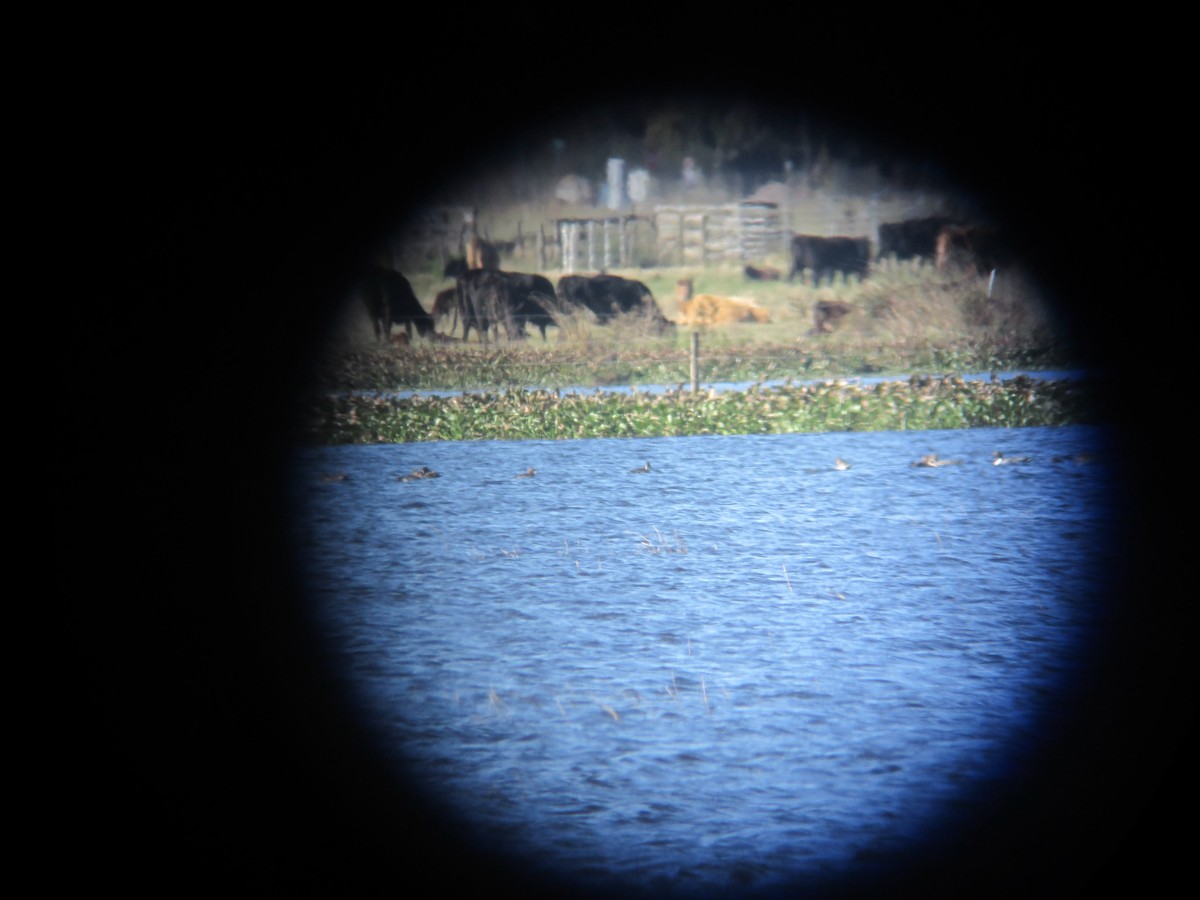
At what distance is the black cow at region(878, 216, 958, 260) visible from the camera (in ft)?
57.0

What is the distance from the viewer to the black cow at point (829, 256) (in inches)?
685

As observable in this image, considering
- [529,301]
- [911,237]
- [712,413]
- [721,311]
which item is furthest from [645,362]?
[911,237]

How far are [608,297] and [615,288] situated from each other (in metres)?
0.19

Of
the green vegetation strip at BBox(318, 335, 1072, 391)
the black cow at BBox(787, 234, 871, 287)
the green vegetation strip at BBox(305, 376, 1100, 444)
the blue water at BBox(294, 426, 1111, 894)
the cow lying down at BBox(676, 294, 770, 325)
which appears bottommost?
the blue water at BBox(294, 426, 1111, 894)

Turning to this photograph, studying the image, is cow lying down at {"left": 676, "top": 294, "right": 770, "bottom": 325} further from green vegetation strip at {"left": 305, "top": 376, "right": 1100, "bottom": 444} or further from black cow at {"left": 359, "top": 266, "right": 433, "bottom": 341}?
black cow at {"left": 359, "top": 266, "right": 433, "bottom": 341}

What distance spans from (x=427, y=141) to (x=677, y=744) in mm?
12710

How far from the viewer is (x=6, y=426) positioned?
4625 mm

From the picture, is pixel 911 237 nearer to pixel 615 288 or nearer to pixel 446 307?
pixel 615 288

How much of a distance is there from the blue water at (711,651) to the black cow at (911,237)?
894 cm

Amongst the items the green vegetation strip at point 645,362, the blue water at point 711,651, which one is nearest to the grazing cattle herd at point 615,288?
the green vegetation strip at point 645,362

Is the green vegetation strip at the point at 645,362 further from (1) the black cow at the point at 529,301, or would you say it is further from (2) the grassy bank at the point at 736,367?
(1) the black cow at the point at 529,301

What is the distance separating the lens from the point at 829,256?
1744 centimetres

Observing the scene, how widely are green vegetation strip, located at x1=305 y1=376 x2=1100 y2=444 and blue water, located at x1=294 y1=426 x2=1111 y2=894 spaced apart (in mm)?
3747

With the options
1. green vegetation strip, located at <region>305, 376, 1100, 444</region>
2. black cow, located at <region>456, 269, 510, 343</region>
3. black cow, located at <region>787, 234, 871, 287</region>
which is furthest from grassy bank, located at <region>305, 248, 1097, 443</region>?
black cow, located at <region>456, 269, 510, 343</region>
